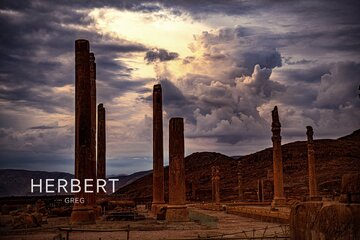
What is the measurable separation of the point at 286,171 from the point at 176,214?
5728 cm

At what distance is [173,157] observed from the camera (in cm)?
2448

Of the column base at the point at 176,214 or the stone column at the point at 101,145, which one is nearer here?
the column base at the point at 176,214

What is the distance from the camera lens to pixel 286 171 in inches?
3098

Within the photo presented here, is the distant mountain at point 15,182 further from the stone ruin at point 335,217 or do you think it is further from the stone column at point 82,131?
the stone ruin at point 335,217

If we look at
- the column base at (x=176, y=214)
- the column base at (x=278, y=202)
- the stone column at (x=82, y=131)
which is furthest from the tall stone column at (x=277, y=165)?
the stone column at (x=82, y=131)

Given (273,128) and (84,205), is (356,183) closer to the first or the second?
(84,205)

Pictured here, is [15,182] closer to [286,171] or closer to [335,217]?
[286,171]

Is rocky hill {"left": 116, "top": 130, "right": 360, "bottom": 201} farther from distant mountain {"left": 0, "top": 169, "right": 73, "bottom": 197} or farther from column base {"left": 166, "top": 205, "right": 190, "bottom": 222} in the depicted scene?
distant mountain {"left": 0, "top": 169, "right": 73, "bottom": 197}

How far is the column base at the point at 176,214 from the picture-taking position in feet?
77.8

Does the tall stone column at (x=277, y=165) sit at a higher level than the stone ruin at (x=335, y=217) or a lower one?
higher

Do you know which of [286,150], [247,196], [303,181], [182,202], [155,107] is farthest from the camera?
[286,150]

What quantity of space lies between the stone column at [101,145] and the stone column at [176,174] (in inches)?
486

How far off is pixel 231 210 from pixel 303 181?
118 ft

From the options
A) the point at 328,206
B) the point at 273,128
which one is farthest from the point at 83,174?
the point at 328,206
